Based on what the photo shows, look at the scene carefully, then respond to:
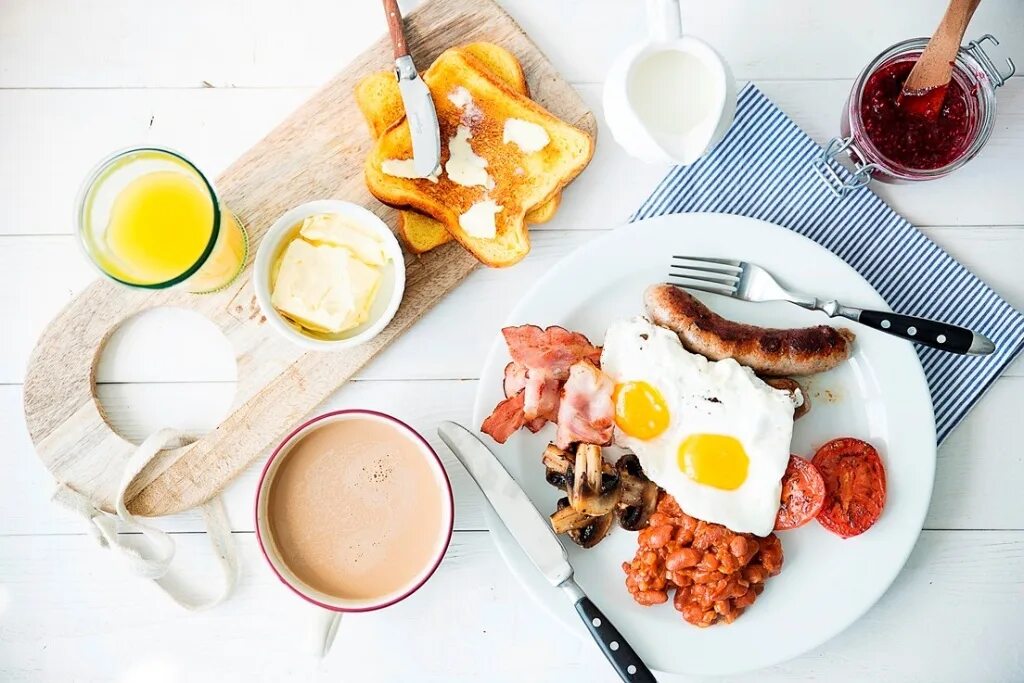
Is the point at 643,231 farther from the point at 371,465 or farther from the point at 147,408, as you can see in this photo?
the point at 147,408

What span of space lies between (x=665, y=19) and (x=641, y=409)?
3.28 ft

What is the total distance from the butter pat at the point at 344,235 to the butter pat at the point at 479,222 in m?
0.25

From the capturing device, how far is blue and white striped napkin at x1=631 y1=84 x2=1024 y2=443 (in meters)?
2.33

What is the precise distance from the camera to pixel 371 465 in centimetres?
215

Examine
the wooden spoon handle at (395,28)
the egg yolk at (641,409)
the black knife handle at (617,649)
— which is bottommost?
the black knife handle at (617,649)

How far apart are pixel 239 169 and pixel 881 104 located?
1818 mm

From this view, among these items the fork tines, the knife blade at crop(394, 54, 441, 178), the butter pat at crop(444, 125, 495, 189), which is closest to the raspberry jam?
the fork tines

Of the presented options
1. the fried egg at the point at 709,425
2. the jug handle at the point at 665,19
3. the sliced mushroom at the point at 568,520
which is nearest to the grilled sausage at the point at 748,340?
the fried egg at the point at 709,425

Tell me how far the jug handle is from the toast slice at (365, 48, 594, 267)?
0.33 m

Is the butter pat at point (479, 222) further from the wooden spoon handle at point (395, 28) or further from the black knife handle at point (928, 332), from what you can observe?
the black knife handle at point (928, 332)

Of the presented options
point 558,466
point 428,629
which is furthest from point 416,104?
point 428,629

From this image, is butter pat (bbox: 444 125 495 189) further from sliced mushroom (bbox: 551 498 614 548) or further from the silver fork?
sliced mushroom (bbox: 551 498 614 548)

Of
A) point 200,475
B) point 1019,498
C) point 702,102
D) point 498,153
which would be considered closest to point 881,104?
point 702,102

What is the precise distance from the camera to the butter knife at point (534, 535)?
2135 mm
